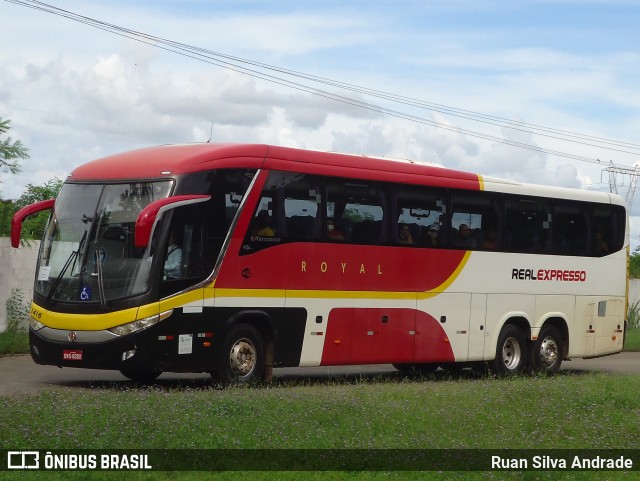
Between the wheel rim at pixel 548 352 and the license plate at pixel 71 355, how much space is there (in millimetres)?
9957

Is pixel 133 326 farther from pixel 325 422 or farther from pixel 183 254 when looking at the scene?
pixel 325 422

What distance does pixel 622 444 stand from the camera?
41.8 feet

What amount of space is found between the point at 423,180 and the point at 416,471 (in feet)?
34.7

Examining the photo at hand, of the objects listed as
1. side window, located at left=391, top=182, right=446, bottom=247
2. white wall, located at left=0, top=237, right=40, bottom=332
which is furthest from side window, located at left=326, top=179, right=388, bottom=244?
white wall, located at left=0, top=237, right=40, bottom=332

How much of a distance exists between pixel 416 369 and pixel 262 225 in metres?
6.17

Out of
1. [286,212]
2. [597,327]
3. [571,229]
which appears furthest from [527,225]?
[286,212]

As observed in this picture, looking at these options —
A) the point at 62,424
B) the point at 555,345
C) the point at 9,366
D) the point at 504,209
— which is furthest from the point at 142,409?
the point at 555,345

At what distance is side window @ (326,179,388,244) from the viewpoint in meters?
19.0

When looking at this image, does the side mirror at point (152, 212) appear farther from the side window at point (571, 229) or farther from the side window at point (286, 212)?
the side window at point (571, 229)

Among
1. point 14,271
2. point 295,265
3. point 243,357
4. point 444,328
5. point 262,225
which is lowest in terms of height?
point 243,357

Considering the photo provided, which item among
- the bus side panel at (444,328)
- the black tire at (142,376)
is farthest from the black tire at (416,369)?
the black tire at (142,376)

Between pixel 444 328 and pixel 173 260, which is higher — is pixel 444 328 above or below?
below

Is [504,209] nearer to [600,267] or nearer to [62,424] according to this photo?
[600,267]

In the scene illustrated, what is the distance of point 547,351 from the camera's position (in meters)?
23.6
